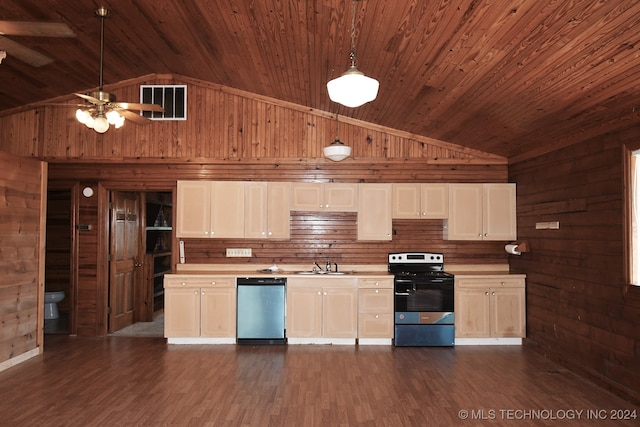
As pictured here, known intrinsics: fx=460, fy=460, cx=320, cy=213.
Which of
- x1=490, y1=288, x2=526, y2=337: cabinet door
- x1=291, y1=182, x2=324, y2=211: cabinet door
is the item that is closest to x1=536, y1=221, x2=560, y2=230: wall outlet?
x1=490, y1=288, x2=526, y2=337: cabinet door

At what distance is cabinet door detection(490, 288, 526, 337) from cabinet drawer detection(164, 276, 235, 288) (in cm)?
320

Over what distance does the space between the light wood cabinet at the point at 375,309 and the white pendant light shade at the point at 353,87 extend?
10.8ft

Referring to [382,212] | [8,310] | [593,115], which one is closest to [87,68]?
[8,310]

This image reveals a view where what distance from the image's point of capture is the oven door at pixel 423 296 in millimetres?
5535

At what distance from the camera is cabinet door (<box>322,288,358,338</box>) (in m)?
5.55

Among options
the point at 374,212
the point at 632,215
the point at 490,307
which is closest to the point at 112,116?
the point at 374,212

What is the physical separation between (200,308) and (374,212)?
247 centimetres

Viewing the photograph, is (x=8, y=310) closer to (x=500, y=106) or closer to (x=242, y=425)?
(x=242, y=425)

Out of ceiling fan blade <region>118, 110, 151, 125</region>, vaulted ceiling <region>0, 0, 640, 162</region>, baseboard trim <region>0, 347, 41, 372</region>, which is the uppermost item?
vaulted ceiling <region>0, 0, 640, 162</region>

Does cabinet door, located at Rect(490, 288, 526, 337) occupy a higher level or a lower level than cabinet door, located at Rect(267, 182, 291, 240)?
lower

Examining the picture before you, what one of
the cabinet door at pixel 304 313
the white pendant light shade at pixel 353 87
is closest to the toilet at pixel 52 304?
the cabinet door at pixel 304 313

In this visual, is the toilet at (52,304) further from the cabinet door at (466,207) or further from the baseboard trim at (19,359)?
the cabinet door at (466,207)

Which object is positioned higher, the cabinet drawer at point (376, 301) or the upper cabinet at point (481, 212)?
the upper cabinet at point (481, 212)

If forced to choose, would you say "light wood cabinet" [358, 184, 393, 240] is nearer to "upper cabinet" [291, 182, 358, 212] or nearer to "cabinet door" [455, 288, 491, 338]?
"upper cabinet" [291, 182, 358, 212]
